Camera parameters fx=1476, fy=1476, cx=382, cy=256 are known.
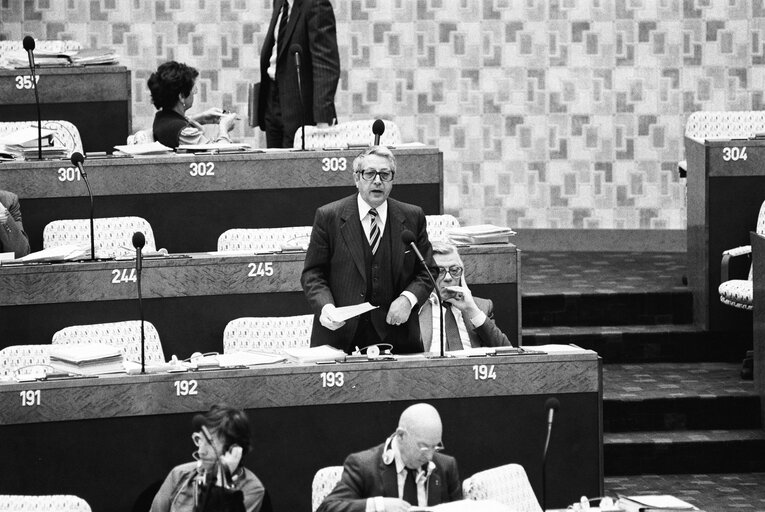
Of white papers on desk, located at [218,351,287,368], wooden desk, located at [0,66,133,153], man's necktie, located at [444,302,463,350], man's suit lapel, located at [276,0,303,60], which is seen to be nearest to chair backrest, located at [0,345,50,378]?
white papers on desk, located at [218,351,287,368]

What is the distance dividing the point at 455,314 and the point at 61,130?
3.13 metres

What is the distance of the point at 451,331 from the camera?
20.7 ft

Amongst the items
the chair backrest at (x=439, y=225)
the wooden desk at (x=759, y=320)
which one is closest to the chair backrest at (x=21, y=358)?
the chair backrest at (x=439, y=225)

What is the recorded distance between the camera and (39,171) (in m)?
7.66

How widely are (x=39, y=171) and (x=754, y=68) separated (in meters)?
5.40

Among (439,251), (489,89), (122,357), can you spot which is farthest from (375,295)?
(489,89)

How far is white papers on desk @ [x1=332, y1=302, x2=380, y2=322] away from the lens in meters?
5.48

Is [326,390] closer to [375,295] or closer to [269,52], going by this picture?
[375,295]

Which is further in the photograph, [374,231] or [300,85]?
[300,85]

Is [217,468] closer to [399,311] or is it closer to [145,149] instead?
[399,311]

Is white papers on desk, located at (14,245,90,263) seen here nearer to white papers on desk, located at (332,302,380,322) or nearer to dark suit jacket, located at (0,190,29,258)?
dark suit jacket, located at (0,190,29,258)

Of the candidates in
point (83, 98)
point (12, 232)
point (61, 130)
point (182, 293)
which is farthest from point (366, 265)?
point (83, 98)

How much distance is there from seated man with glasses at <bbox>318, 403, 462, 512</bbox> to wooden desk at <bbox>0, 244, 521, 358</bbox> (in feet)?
7.34

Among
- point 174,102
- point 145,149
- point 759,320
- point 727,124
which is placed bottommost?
point 759,320
